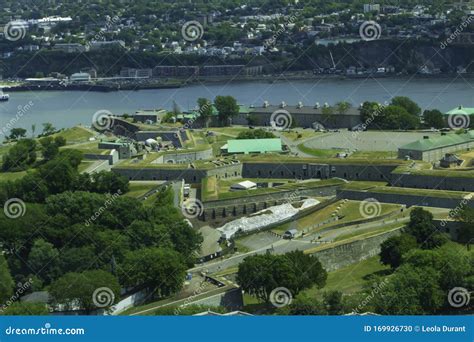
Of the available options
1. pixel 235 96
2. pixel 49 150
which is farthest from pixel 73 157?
pixel 235 96

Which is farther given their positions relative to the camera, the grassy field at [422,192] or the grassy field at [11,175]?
the grassy field at [11,175]

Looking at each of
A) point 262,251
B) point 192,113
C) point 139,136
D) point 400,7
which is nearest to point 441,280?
point 262,251

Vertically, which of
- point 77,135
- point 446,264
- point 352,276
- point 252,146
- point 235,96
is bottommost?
point 352,276

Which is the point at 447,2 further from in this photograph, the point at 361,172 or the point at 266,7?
the point at 361,172

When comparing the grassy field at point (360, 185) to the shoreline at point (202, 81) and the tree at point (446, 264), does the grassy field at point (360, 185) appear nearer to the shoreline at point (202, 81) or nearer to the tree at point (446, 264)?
the tree at point (446, 264)

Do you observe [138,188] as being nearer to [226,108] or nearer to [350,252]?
[350,252]

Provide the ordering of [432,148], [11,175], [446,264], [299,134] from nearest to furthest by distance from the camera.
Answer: [446,264]
[432,148]
[11,175]
[299,134]

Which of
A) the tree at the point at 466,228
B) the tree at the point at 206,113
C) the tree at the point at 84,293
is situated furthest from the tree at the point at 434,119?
the tree at the point at 84,293
